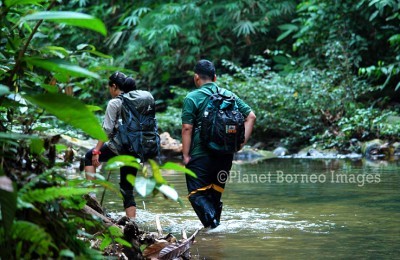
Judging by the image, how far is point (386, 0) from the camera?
56.1ft

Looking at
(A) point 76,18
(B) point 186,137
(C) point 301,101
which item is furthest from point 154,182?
(C) point 301,101

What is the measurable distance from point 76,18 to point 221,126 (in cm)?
395

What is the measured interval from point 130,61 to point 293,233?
18633 mm

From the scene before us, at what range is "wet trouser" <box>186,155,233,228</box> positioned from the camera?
6477 millimetres

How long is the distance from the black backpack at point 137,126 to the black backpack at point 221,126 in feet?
2.56

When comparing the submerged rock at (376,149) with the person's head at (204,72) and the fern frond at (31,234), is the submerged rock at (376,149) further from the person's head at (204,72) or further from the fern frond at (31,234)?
the fern frond at (31,234)

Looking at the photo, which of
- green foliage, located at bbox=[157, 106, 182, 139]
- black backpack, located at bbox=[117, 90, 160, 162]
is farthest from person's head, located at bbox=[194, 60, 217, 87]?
green foliage, located at bbox=[157, 106, 182, 139]

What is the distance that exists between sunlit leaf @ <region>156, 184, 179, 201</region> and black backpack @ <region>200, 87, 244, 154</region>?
12.0 ft

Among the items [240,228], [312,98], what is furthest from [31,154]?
[312,98]

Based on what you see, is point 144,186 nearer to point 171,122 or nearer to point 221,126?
point 221,126

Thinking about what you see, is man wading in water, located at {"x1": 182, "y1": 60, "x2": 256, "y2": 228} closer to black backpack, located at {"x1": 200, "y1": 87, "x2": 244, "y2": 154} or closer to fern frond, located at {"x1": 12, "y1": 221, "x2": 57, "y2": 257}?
black backpack, located at {"x1": 200, "y1": 87, "x2": 244, "y2": 154}

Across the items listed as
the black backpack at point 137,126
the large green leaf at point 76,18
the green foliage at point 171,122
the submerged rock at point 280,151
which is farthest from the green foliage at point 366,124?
the large green leaf at point 76,18

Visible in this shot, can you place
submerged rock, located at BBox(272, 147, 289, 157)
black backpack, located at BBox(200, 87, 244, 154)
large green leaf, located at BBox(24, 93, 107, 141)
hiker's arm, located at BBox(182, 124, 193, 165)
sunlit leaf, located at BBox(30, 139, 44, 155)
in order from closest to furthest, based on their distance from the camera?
large green leaf, located at BBox(24, 93, 107, 141), sunlit leaf, located at BBox(30, 139, 44, 155), black backpack, located at BBox(200, 87, 244, 154), hiker's arm, located at BBox(182, 124, 193, 165), submerged rock, located at BBox(272, 147, 289, 157)

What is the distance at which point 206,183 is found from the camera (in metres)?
6.55
